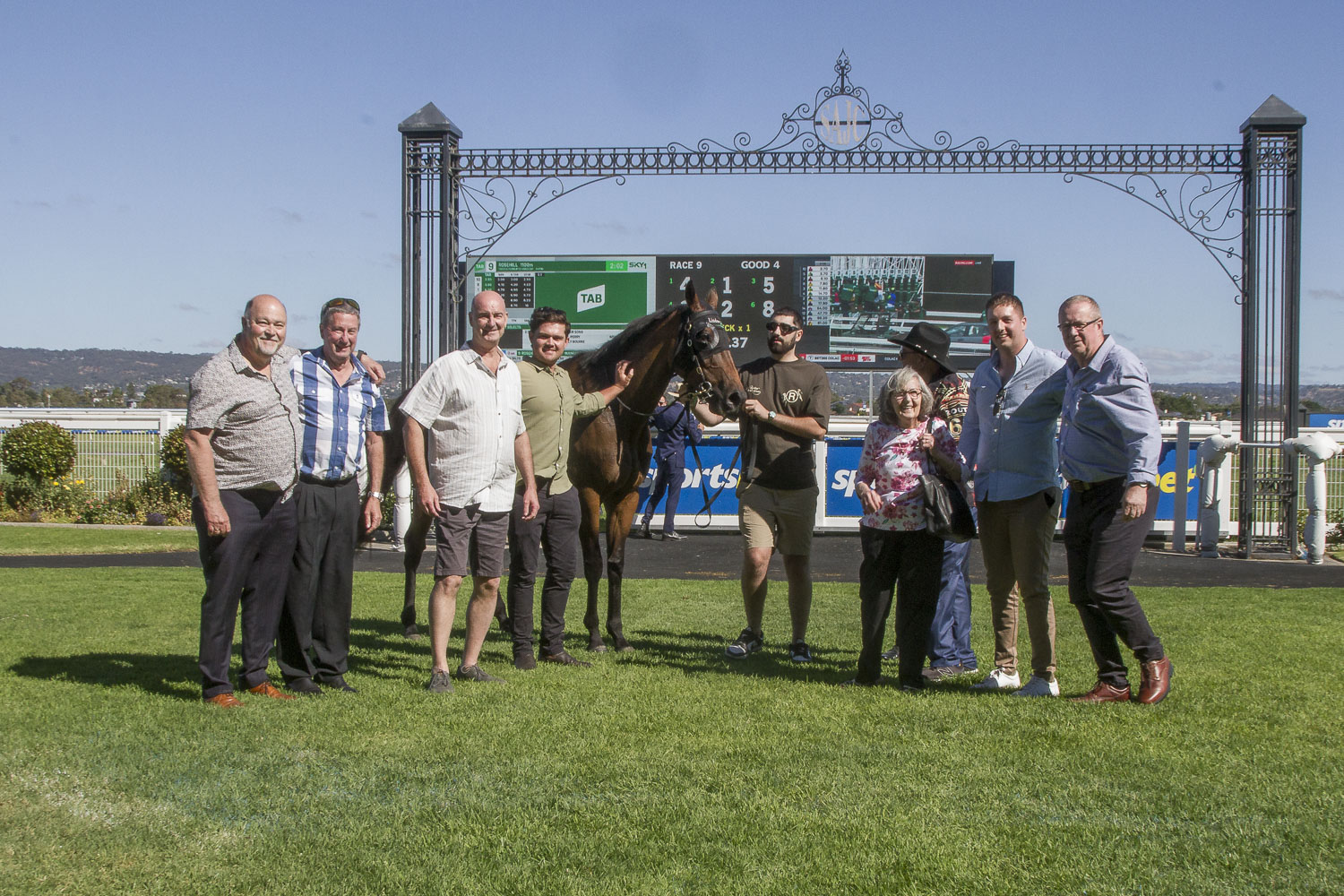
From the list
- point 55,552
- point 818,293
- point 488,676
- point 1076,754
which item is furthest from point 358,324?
point 818,293

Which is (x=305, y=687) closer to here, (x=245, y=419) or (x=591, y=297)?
(x=245, y=419)

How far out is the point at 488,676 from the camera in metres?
5.79

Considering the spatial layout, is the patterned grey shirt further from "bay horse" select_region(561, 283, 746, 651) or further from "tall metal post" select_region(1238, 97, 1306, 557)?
"tall metal post" select_region(1238, 97, 1306, 557)

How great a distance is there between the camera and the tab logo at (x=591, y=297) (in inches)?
680

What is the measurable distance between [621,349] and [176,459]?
1204cm

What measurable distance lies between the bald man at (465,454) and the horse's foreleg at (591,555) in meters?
1.18

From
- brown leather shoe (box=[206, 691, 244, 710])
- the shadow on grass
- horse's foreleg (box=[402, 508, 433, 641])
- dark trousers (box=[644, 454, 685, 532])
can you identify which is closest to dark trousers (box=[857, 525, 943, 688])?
brown leather shoe (box=[206, 691, 244, 710])

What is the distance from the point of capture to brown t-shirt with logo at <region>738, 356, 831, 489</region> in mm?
6516

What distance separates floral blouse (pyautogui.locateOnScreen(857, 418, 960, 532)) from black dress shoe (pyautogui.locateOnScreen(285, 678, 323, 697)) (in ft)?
9.03

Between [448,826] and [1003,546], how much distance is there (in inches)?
127

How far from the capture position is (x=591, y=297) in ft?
56.8

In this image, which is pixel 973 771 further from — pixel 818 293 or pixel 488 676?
pixel 818 293

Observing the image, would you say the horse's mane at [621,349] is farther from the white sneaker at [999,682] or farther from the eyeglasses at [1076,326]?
the white sneaker at [999,682]

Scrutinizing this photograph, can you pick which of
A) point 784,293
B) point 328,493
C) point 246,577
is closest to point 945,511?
point 328,493
